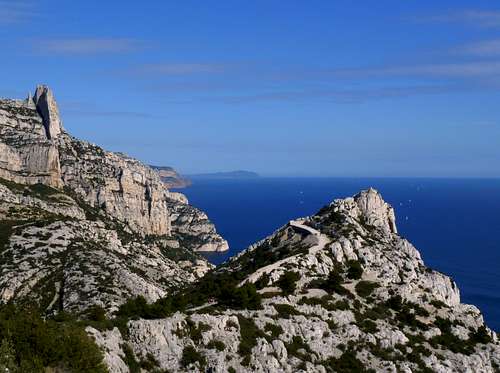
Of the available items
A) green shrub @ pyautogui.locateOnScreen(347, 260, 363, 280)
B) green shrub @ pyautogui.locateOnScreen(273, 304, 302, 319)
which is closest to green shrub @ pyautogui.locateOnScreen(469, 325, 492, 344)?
green shrub @ pyautogui.locateOnScreen(347, 260, 363, 280)

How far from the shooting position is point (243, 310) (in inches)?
2018

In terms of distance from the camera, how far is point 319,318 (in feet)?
178

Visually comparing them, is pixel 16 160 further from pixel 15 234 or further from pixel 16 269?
pixel 16 269

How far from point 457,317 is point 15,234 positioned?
256ft

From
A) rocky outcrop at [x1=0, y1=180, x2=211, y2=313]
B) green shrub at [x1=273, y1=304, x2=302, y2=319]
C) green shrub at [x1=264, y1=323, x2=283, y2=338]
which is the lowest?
rocky outcrop at [x1=0, y1=180, x2=211, y2=313]

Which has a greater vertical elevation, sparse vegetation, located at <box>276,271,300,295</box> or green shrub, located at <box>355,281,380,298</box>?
sparse vegetation, located at <box>276,271,300,295</box>

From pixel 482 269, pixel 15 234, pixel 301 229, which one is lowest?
pixel 482 269

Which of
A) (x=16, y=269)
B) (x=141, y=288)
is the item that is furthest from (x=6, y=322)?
(x=16, y=269)

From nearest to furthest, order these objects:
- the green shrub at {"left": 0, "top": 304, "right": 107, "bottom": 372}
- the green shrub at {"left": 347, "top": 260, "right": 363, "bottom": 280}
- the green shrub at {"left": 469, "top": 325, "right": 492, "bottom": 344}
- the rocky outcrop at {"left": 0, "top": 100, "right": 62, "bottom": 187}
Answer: the green shrub at {"left": 0, "top": 304, "right": 107, "bottom": 372}
the green shrub at {"left": 469, "top": 325, "right": 492, "bottom": 344}
the green shrub at {"left": 347, "top": 260, "right": 363, "bottom": 280}
the rocky outcrop at {"left": 0, "top": 100, "right": 62, "bottom": 187}

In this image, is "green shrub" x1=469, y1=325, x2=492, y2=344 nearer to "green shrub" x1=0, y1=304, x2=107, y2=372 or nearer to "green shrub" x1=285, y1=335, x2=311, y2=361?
"green shrub" x1=285, y1=335, x2=311, y2=361

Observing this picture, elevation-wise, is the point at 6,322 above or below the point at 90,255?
above

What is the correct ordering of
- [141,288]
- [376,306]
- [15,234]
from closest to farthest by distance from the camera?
1. [376,306]
2. [141,288]
3. [15,234]

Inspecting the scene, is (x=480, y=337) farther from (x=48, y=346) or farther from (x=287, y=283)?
(x=48, y=346)

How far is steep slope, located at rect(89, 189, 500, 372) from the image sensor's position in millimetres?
43281
